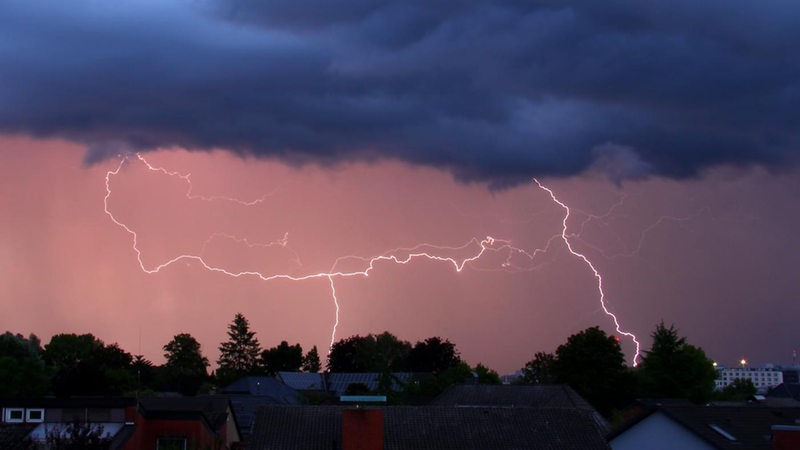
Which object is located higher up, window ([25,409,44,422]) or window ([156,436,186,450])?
window ([25,409,44,422])

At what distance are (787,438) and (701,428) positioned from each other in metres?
5.58

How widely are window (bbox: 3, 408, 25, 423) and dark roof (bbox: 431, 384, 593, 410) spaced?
31.3 m

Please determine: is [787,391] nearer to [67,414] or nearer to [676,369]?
[676,369]

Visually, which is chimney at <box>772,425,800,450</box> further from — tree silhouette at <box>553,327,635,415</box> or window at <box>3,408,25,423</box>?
tree silhouette at <box>553,327,635,415</box>

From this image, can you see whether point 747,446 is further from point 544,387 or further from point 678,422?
point 544,387

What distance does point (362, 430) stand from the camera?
37656 millimetres

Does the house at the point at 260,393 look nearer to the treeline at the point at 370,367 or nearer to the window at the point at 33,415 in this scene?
the treeline at the point at 370,367

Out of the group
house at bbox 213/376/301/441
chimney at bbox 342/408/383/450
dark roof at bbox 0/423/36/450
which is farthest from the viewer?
house at bbox 213/376/301/441

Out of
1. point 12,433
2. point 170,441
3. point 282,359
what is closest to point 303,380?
point 282,359

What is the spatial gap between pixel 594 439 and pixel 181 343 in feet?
343

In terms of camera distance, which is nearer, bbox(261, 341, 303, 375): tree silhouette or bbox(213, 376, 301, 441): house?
bbox(213, 376, 301, 441): house

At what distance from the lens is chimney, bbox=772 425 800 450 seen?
2971cm

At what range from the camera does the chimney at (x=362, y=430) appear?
37562 mm

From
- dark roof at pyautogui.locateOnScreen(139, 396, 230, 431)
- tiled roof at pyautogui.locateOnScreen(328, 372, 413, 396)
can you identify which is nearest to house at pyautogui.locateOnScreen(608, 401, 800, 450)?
dark roof at pyautogui.locateOnScreen(139, 396, 230, 431)
